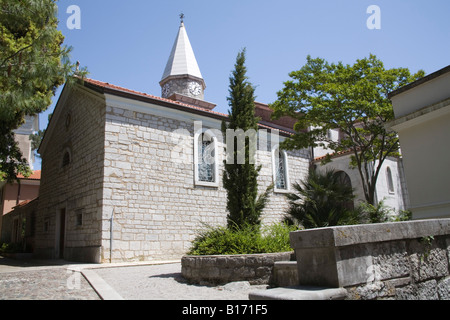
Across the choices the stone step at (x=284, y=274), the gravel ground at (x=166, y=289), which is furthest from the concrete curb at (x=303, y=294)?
the stone step at (x=284, y=274)

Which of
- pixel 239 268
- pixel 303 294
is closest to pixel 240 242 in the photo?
pixel 239 268

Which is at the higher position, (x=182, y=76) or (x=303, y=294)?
(x=182, y=76)

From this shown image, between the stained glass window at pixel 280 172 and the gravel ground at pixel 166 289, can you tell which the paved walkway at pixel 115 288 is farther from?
the stained glass window at pixel 280 172

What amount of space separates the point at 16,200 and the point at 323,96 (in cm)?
2299

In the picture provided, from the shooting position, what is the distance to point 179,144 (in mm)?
12953

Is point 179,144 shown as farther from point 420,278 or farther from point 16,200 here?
point 16,200

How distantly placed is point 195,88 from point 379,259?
2585 centimetres

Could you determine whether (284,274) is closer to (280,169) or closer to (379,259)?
(379,259)

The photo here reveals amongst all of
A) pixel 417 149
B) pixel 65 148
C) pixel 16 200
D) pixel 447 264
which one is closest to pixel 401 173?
pixel 417 149

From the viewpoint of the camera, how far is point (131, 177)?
1143 centimetres

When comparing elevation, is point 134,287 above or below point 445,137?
below

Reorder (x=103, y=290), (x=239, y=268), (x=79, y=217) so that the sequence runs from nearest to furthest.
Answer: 1. (x=103, y=290)
2. (x=239, y=268)
3. (x=79, y=217)

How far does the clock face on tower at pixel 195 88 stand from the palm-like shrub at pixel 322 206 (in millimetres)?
18989
